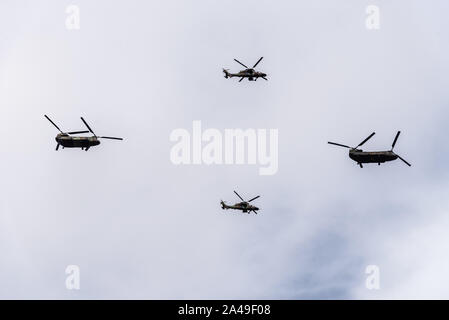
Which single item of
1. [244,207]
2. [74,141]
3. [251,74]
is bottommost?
[244,207]

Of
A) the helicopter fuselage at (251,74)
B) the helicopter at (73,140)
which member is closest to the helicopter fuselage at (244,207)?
the helicopter fuselage at (251,74)

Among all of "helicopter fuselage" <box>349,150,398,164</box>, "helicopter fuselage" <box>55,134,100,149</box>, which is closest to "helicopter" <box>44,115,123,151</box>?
"helicopter fuselage" <box>55,134,100,149</box>

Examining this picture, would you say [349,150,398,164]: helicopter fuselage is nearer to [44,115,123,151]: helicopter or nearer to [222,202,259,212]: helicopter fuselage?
[222,202,259,212]: helicopter fuselage

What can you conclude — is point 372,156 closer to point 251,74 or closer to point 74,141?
point 251,74

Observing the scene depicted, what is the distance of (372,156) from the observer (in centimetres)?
9406

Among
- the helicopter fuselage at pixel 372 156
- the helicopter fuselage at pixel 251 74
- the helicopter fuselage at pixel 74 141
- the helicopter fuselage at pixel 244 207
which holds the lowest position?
the helicopter fuselage at pixel 244 207

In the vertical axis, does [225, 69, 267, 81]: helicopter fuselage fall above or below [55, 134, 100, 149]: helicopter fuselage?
above

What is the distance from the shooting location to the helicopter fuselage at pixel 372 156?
307 ft

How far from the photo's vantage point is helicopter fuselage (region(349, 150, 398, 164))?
307ft

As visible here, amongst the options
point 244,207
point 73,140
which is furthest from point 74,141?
point 244,207

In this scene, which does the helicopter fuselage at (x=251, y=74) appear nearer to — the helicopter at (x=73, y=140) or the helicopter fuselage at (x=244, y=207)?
the helicopter fuselage at (x=244, y=207)
